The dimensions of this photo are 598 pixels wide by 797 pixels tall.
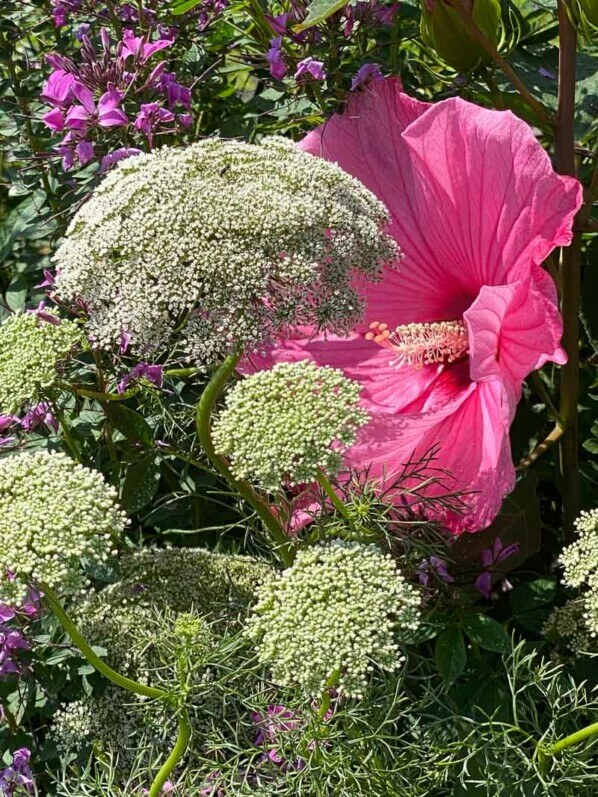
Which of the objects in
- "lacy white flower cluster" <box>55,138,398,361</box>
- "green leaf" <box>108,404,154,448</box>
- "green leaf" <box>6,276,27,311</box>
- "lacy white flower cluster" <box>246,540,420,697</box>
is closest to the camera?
"lacy white flower cluster" <box>246,540,420,697</box>

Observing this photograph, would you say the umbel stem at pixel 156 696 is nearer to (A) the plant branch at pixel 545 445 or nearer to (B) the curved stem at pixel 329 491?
(B) the curved stem at pixel 329 491

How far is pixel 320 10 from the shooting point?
43.4 inches

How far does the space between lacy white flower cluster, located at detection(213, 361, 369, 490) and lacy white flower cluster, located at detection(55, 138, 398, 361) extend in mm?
49

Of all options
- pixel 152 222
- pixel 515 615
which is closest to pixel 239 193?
pixel 152 222

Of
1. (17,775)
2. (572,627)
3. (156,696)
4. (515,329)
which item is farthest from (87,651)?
(515,329)

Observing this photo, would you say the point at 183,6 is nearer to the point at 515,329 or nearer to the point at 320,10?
the point at 320,10

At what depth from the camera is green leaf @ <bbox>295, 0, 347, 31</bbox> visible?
1.09 meters

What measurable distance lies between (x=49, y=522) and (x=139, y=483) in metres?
0.41

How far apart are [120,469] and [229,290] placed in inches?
16.6

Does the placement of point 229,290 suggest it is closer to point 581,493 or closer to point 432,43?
point 432,43

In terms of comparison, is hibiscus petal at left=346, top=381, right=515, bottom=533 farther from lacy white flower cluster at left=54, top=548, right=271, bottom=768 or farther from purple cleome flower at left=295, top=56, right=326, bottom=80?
purple cleome flower at left=295, top=56, right=326, bottom=80

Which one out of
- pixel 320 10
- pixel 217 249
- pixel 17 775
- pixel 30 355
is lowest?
pixel 17 775

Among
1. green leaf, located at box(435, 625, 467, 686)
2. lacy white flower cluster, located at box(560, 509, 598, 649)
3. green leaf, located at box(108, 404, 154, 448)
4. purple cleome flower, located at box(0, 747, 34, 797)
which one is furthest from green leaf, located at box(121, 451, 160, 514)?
lacy white flower cluster, located at box(560, 509, 598, 649)

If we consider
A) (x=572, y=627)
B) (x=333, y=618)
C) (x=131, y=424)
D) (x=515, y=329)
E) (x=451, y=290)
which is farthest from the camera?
(x=451, y=290)
